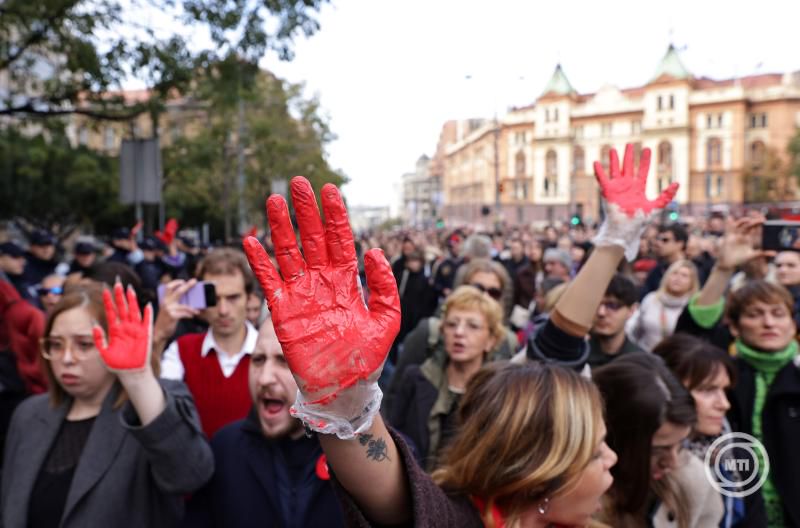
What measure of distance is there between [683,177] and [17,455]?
68.4 meters

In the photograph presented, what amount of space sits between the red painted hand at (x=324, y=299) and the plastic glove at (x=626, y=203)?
58.5 inches

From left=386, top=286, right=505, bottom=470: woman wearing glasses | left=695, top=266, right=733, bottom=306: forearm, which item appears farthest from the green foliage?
left=695, top=266, right=733, bottom=306: forearm

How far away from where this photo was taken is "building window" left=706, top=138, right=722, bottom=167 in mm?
65938

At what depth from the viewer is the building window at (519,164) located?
136ft

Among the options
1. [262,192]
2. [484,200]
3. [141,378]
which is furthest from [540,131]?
[141,378]

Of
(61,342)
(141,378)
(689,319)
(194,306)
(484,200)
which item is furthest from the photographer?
(484,200)

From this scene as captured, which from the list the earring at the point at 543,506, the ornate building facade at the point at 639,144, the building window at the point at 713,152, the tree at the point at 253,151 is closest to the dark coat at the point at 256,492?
the earring at the point at 543,506

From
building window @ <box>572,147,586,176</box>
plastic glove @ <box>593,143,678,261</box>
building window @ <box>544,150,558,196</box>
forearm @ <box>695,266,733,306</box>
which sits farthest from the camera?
building window @ <box>572,147,586,176</box>

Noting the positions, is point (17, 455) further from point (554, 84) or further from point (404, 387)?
point (554, 84)

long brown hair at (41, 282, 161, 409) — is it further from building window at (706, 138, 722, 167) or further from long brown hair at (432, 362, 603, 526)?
building window at (706, 138, 722, 167)

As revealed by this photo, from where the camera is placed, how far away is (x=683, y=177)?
64.8 meters

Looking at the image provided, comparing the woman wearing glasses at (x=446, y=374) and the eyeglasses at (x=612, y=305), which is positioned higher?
the eyeglasses at (x=612, y=305)

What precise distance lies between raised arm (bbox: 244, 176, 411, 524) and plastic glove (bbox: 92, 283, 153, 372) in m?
1.23

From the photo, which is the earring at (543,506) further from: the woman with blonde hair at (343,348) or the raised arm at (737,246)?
the raised arm at (737,246)
